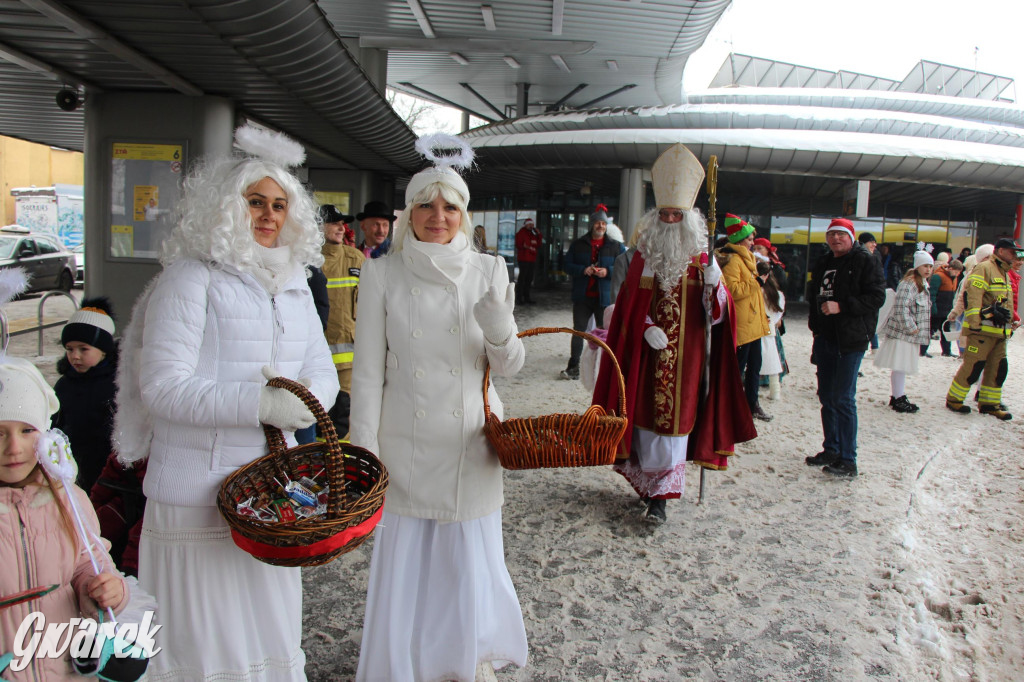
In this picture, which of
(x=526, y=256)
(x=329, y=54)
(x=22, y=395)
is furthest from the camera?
(x=526, y=256)

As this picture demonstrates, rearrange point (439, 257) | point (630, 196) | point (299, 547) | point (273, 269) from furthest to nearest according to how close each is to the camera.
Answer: point (630, 196) → point (439, 257) → point (273, 269) → point (299, 547)

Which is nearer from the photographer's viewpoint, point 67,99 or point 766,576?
point 766,576

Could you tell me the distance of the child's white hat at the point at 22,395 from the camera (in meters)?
1.54

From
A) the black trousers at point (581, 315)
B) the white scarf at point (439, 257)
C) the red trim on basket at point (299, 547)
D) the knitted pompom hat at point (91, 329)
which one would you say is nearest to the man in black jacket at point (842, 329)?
the black trousers at point (581, 315)

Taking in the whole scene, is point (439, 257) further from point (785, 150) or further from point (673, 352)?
point (785, 150)

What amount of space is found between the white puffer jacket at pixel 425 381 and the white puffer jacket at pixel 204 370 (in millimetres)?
340

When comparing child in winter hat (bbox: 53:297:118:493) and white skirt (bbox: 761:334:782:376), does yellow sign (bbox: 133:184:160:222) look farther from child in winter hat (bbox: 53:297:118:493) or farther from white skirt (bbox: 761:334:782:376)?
white skirt (bbox: 761:334:782:376)

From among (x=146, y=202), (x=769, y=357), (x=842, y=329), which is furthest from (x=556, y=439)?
(x=146, y=202)

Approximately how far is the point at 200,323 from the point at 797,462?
15.7 feet

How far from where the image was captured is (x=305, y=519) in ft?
5.77

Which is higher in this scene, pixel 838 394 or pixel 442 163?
pixel 442 163

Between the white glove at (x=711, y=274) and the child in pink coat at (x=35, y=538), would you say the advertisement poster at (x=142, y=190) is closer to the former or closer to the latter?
the white glove at (x=711, y=274)

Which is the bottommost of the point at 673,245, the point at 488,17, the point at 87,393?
the point at 87,393

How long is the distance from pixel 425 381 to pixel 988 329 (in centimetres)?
711
